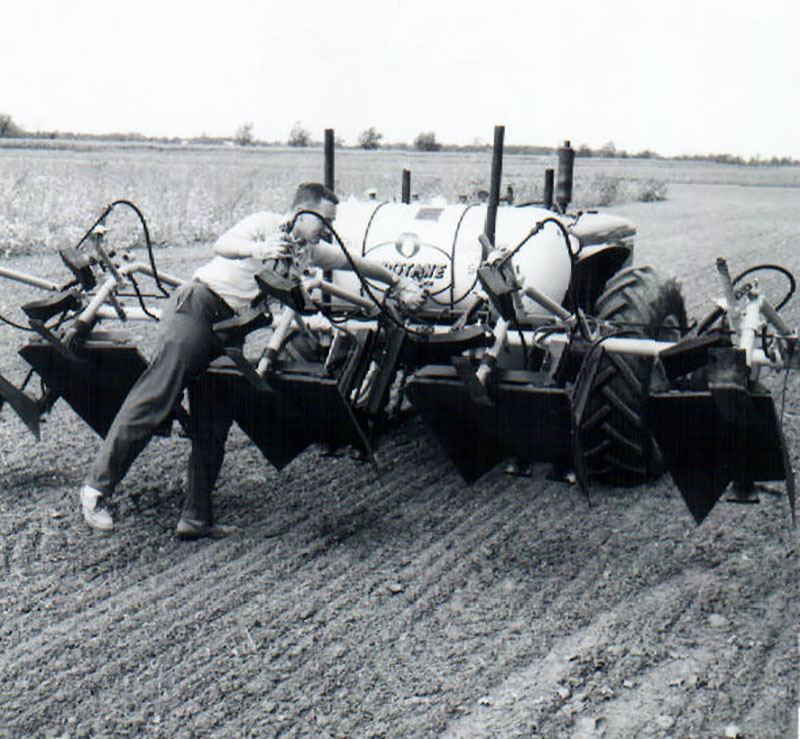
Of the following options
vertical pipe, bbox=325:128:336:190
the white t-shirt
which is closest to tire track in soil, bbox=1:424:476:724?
the white t-shirt

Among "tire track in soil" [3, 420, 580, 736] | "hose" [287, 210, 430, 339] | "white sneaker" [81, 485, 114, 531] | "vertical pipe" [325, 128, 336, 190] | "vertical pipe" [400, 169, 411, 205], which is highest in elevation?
"vertical pipe" [325, 128, 336, 190]

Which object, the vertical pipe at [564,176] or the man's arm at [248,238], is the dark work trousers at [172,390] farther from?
the vertical pipe at [564,176]

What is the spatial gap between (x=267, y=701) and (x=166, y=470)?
2274 mm

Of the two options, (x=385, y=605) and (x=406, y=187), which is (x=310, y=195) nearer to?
(x=385, y=605)

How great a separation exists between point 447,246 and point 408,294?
70 centimetres

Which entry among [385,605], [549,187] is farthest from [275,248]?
[549,187]

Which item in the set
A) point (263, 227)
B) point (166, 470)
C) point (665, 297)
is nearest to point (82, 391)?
point (166, 470)

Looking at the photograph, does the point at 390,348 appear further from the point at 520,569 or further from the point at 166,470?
the point at 166,470

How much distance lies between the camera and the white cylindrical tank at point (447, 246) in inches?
202

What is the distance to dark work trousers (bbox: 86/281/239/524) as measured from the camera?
13.8 feet

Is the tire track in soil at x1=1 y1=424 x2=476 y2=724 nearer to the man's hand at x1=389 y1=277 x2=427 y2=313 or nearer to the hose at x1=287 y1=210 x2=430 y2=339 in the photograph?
the hose at x1=287 y1=210 x2=430 y2=339

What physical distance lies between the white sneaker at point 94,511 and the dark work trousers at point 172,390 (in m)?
0.04

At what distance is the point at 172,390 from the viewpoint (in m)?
4.23

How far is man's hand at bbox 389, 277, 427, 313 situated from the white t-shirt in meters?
0.33
